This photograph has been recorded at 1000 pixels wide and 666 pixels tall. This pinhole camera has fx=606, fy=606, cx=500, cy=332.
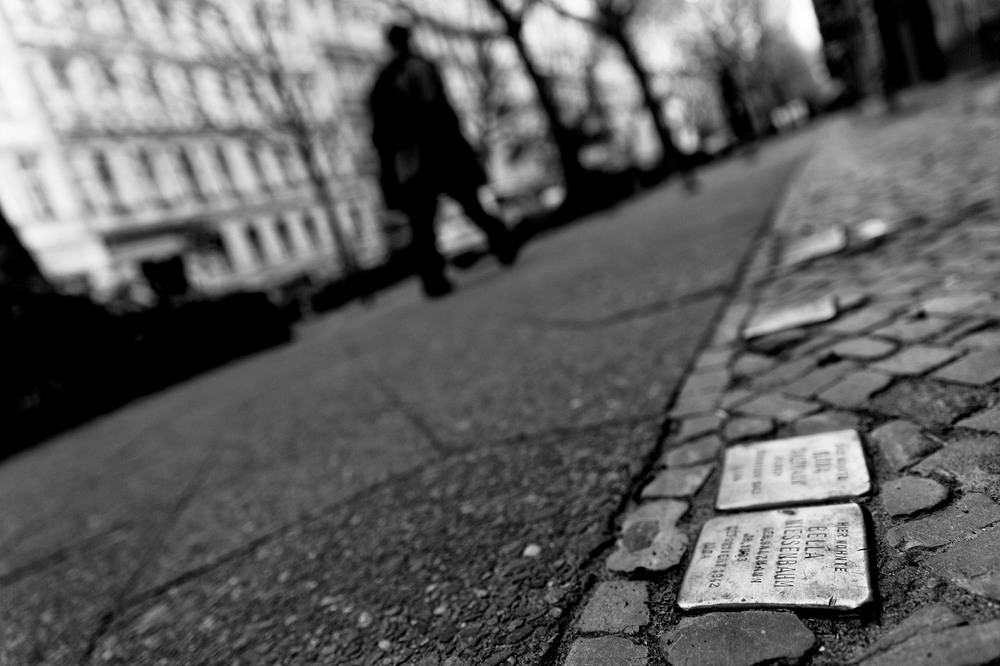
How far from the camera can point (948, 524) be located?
1.04 metres

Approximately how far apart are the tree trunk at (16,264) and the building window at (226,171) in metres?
27.5

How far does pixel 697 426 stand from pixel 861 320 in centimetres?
87

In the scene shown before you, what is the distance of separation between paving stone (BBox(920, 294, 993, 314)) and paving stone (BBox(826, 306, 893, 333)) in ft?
0.39

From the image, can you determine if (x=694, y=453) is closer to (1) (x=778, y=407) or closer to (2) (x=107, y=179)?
(1) (x=778, y=407)

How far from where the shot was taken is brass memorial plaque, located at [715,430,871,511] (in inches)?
48.3

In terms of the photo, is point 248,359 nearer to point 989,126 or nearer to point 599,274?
point 599,274

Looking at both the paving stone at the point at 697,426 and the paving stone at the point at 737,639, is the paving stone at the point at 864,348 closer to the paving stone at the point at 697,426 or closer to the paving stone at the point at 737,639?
the paving stone at the point at 697,426

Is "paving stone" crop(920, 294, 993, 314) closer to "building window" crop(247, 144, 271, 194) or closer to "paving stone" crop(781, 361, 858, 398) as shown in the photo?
"paving stone" crop(781, 361, 858, 398)

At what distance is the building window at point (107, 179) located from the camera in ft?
92.9

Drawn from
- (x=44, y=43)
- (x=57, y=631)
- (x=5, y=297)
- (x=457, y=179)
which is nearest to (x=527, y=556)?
(x=57, y=631)

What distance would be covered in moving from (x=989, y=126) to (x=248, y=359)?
8913 millimetres

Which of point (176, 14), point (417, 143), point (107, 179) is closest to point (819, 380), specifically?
point (417, 143)

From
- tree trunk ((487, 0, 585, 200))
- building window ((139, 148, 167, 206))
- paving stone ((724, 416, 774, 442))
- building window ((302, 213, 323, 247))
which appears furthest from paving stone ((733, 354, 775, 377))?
building window ((302, 213, 323, 247))

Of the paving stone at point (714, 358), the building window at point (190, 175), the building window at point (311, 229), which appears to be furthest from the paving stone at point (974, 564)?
the building window at point (311, 229)
